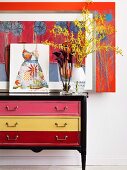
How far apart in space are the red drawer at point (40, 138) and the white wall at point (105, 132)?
A: 21.8 inches

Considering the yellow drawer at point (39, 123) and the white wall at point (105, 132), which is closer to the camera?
the yellow drawer at point (39, 123)

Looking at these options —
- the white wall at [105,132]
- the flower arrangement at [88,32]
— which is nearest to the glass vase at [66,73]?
the flower arrangement at [88,32]

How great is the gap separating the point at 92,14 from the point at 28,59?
0.84 metres

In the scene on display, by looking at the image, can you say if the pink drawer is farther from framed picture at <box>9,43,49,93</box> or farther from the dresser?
framed picture at <box>9,43,49,93</box>

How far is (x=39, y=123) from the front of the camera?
9.59 feet

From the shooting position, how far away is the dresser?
2.92 m

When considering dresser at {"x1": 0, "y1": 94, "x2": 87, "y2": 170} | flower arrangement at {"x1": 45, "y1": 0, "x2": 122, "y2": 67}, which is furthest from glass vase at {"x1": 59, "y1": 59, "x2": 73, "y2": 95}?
dresser at {"x1": 0, "y1": 94, "x2": 87, "y2": 170}

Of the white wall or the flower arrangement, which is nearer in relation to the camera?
the flower arrangement

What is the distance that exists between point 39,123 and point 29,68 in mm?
688

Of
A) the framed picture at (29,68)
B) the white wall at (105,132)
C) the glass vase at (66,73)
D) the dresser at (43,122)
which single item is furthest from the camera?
the white wall at (105,132)

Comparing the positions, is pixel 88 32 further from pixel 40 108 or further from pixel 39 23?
pixel 40 108

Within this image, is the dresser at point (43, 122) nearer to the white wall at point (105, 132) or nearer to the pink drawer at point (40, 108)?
the pink drawer at point (40, 108)

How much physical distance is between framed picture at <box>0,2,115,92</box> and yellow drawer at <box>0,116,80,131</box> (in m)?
0.54

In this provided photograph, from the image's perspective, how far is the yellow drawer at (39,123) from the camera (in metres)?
2.92
